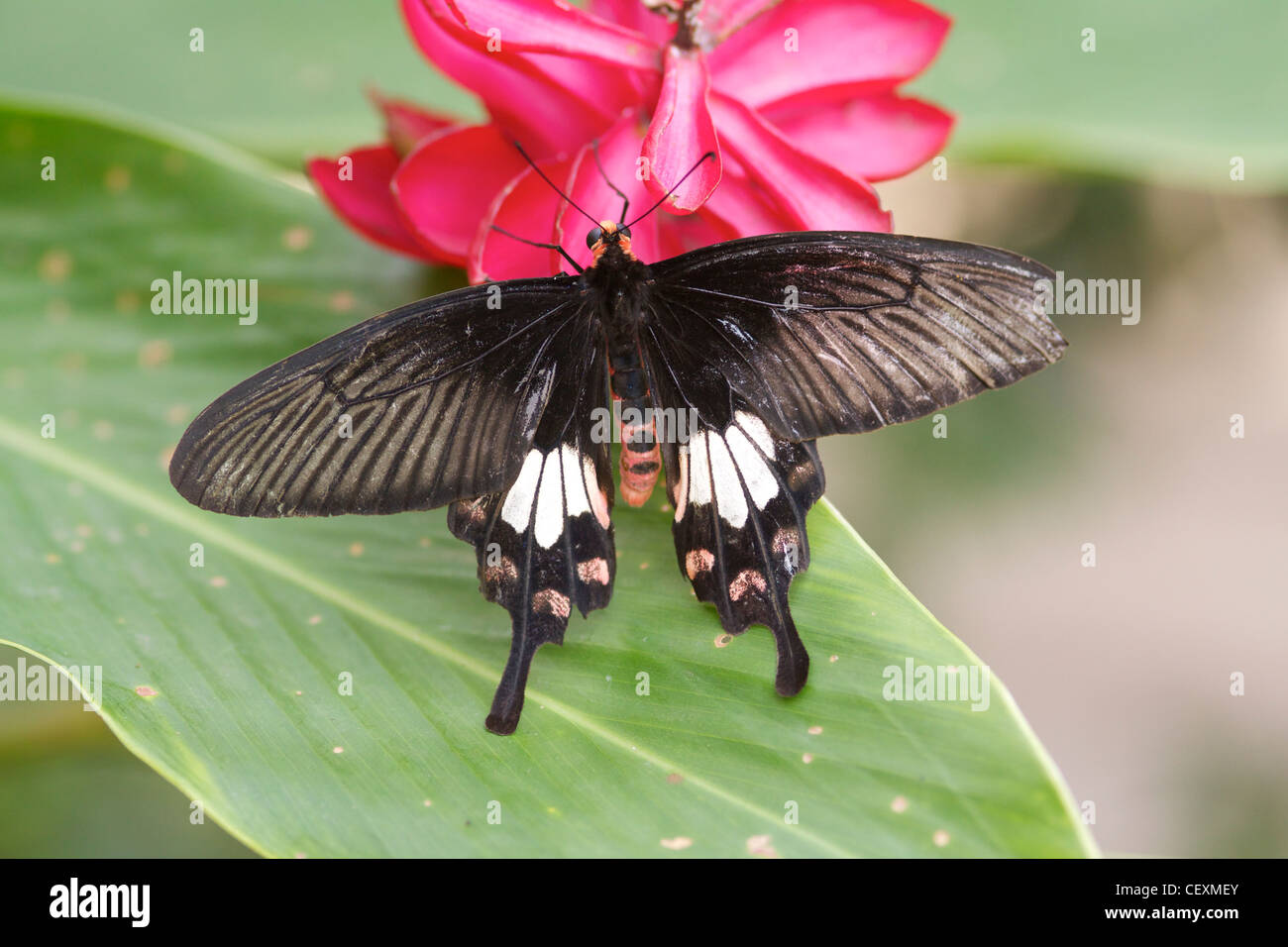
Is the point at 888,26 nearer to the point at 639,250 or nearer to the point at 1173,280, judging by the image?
the point at 639,250

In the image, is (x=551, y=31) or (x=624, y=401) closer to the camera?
(x=551, y=31)

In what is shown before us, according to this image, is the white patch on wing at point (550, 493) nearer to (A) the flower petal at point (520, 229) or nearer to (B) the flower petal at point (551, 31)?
(A) the flower petal at point (520, 229)

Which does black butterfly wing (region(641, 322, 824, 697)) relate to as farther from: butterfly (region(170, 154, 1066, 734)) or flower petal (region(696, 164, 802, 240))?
flower petal (region(696, 164, 802, 240))

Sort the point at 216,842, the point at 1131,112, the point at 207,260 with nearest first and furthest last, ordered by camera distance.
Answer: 1. the point at 207,260
2. the point at 1131,112
3. the point at 216,842

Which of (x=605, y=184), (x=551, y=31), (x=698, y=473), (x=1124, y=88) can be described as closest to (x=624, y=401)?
(x=698, y=473)

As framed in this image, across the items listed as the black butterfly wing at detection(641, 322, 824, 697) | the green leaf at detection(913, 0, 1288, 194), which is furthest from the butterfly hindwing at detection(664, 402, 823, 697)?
the green leaf at detection(913, 0, 1288, 194)

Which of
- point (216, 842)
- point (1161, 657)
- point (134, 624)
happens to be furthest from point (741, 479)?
point (1161, 657)

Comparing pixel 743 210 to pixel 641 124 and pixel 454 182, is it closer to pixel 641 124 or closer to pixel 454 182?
pixel 641 124
